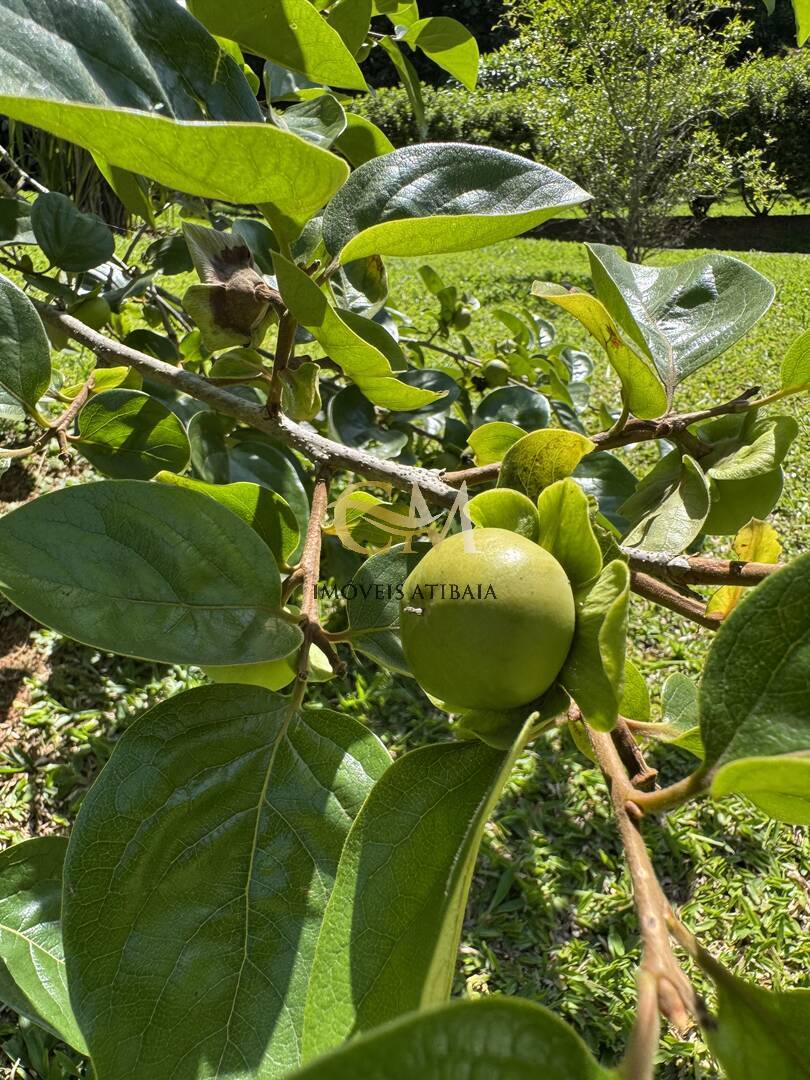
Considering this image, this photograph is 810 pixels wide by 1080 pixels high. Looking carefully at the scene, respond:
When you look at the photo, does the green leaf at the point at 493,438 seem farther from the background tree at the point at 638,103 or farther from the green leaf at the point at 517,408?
the background tree at the point at 638,103

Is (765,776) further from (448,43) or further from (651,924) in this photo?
(448,43)

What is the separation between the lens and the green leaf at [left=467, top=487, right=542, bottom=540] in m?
0.65

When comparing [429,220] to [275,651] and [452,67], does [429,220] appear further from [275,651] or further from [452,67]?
[452,67]

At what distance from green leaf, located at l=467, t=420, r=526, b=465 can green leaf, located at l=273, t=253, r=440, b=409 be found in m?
→ 0.13

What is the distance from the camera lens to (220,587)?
737mm

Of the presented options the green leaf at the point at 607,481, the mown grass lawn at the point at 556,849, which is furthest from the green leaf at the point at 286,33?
the mown grass lawn at the point at 556,849

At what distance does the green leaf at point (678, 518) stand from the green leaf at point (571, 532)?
0.21 metres

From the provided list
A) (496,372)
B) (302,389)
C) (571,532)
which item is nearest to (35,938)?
(302,389)

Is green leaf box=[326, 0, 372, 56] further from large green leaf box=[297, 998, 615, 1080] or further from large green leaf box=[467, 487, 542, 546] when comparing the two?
large green leaf box=[297, 998, 615, 1080]

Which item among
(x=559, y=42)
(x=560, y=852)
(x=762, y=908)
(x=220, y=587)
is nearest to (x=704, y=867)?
(x=762, y=908)

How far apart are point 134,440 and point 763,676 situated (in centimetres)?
95

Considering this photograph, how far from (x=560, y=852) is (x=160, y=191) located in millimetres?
2046

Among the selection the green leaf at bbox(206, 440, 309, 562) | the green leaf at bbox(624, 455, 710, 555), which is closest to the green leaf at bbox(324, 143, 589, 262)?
the green leaf at bbox(624, 455, 710, 555)

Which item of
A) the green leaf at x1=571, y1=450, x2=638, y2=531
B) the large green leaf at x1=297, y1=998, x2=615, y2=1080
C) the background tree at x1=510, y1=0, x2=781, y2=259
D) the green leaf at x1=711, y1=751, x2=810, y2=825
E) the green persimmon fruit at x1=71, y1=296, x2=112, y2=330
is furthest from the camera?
the background tree at x1=510, y1=0, x2=781, y2=259
